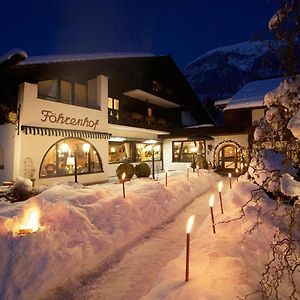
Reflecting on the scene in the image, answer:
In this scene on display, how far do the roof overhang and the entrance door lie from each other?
7.21 m

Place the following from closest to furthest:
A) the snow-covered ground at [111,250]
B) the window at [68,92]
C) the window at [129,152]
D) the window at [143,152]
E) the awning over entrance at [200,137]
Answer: the snow-covered ground at [111,250] < the window at [68,92] < the window at [129,152] < the awning over entrance at [200,137] < the window at [143,152]

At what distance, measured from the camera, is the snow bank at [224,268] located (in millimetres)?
3496

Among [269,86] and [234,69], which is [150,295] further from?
[234,69]

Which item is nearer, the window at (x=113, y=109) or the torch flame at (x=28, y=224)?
the torch flame at (x=28, y=224)

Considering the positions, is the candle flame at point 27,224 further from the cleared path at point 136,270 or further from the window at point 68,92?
the window at point 68,92

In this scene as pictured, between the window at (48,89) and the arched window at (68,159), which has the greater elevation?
the window at (48,89)

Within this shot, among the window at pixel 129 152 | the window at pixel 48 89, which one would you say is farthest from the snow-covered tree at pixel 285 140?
the window at pixel 129 152

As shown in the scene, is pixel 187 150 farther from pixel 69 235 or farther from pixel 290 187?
pixel 290 187

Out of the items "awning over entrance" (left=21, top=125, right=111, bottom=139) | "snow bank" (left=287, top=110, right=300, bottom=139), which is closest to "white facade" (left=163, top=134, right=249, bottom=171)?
"awning over entrance" (left=21, top=125, right=111, bottom=139)

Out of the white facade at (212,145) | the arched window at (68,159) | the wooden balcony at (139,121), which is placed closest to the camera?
the arched window at (68,159)

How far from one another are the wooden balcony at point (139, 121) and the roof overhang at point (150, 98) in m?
1.59

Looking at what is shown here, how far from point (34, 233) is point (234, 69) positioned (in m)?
121

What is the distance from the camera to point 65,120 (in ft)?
48.6

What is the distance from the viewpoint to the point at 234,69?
113 m
